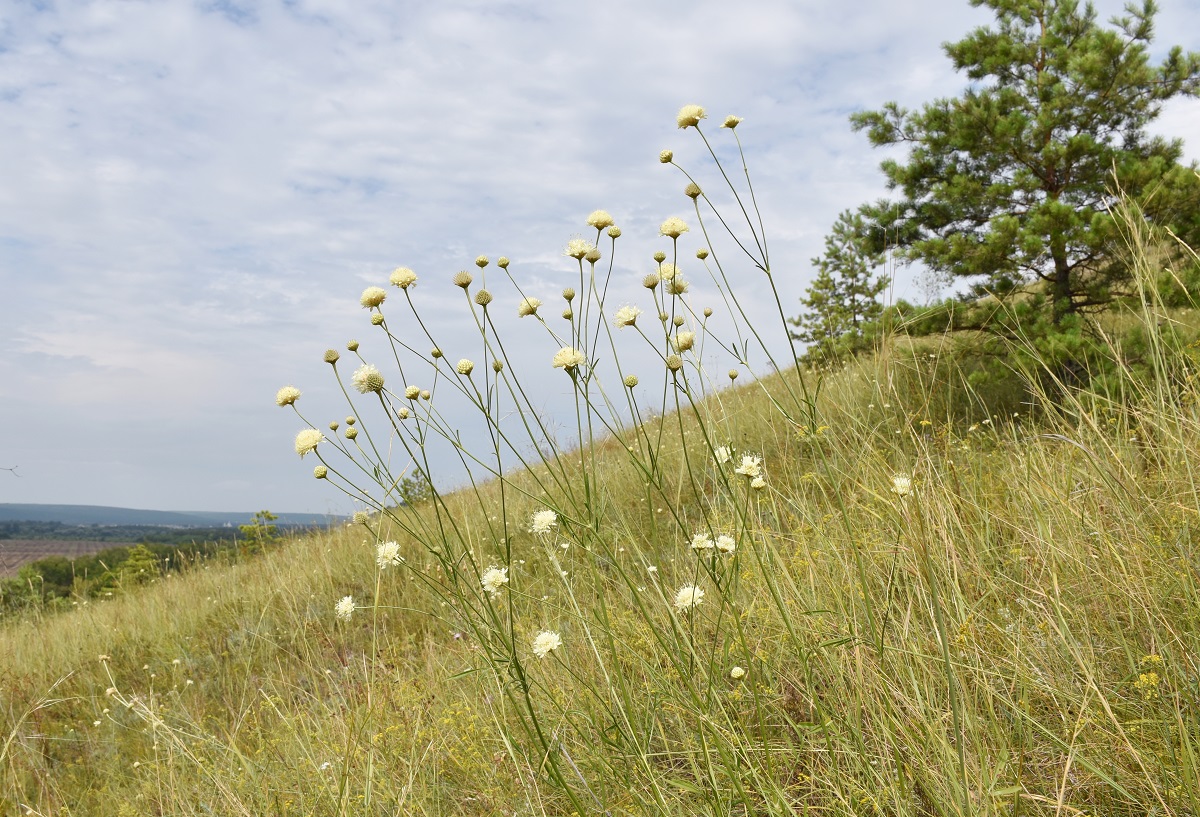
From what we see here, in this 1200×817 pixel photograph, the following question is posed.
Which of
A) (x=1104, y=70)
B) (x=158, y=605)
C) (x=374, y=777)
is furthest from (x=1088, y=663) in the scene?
(x=158, y=605)

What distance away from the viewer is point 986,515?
2.71m

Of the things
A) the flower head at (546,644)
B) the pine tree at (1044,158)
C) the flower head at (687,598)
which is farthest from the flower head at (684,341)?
the pine tree at (1044,158)

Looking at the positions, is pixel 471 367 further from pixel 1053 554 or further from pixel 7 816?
pixel 7 816

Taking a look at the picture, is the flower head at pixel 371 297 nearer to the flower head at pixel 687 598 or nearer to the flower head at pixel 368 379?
the flower head at pixel 368 379

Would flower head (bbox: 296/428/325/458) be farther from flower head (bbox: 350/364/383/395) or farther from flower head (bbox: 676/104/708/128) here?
flower head (bbox: 676/104/708/128)

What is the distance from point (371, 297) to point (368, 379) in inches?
10.6

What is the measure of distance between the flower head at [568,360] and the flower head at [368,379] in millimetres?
525

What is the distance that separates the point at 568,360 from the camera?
5.68ft

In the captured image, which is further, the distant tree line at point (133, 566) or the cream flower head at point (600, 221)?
the distant tree line at point (133, 566)

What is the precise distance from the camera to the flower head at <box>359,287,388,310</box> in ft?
6.68

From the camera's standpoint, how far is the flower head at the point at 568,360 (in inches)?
67.9

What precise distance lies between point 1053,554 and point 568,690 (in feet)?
5.86

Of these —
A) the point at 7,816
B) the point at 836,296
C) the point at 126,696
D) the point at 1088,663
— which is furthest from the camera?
the point at 836,296

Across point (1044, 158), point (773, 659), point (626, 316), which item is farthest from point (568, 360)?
point (1044, 158)
